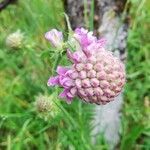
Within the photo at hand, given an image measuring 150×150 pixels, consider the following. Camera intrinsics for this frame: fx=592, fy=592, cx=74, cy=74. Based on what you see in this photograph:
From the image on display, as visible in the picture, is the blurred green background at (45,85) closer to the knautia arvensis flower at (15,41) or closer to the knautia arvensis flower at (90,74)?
the knautia arvensis flower at (15,41)

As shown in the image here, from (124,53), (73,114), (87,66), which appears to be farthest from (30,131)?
(87,66)

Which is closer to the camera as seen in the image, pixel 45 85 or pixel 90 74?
pixel 90 74

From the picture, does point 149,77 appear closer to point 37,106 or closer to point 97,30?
point 97,30

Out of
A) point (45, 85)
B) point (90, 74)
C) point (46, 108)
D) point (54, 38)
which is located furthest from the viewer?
point (45, 85)

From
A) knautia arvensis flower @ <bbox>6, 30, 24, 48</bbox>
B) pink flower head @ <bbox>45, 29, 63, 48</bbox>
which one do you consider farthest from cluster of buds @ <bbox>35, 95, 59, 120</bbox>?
pink flower head @ <bbox>45, 29, 63, 48</bbox>

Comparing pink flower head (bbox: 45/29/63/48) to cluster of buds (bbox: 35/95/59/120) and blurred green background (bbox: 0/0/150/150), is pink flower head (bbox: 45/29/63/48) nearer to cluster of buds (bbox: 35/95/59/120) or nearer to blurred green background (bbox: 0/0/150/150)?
cluster of buds (bbox: 35/95/59/120)

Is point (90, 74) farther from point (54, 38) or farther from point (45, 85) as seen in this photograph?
point (45, 85)

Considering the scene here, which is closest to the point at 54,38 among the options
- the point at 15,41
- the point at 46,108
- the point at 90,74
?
the point at 90,74
